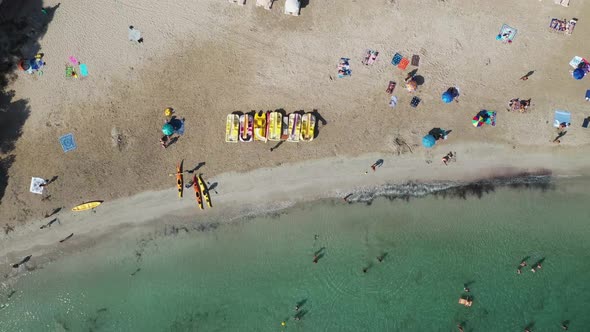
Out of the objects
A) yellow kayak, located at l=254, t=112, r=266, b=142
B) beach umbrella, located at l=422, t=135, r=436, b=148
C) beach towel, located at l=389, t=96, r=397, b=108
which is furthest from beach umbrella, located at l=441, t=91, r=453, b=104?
yellow kayak, located at l=254, t=112, r=266, b=142

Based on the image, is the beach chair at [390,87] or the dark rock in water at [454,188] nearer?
the beach chair at [390,87]

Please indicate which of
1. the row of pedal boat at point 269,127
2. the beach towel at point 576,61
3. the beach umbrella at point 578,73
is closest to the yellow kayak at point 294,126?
the row of pedal boat at point 269,127

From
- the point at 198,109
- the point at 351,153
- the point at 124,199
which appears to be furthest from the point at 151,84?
the point at 351,153

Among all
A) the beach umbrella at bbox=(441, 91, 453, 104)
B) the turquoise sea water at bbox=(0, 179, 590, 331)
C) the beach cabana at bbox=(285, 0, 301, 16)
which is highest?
the beach cabana at bbox=(285, 0, 301, 16)

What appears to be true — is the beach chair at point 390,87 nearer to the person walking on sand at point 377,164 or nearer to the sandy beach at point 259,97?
the sandy beach at point 259,97

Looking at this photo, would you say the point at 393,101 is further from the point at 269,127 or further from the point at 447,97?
the point at 269,127

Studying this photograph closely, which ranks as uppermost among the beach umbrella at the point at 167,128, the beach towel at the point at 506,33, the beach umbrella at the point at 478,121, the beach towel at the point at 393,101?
the beach towel at the point at 506,33

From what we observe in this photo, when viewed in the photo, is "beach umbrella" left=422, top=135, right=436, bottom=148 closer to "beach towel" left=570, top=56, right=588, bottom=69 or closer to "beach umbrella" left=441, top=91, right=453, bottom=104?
"beach umbrella" left=441, top=91, right=453, bottom=104
